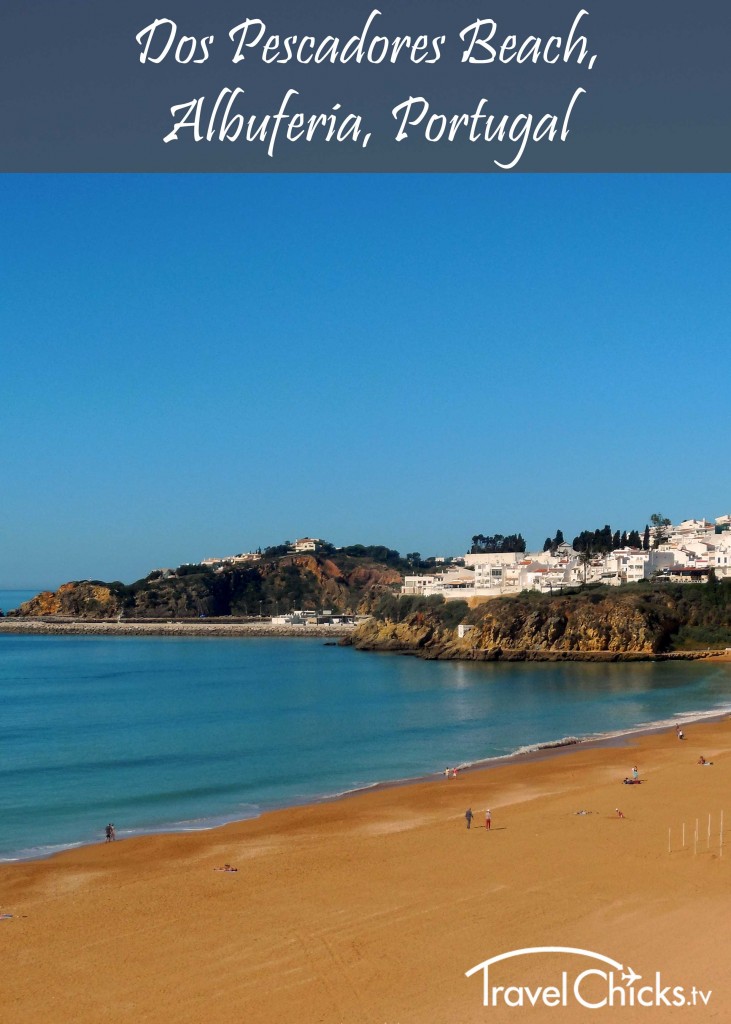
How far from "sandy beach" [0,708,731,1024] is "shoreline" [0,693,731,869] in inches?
17.5

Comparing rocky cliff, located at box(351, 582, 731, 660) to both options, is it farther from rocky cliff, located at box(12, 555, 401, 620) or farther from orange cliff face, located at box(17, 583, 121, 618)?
orange cliff face, located at box(17, 583, 121, 618)

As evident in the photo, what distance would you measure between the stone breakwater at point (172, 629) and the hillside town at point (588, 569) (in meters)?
11.8

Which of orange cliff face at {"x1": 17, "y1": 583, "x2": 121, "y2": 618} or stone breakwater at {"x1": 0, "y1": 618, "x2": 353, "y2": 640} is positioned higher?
orange cliff face at {"x1": 17, "y1": 583, "x2": 121, "y2": 618}

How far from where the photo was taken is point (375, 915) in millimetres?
12273

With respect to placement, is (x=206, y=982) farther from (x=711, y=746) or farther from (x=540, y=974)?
(x=711, y=746)

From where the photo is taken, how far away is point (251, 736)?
31.0 metres

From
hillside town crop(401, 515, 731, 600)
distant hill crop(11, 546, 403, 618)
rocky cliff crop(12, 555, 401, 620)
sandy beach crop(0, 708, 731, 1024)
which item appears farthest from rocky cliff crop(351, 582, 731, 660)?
rocky cliff crop(12, 555, 401, 620)

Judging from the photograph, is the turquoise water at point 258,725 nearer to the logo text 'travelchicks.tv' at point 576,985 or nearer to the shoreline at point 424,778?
the shoreline at point 424,778

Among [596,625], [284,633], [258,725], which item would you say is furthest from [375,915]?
[284,633]

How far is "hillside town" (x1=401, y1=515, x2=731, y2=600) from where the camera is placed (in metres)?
78.9

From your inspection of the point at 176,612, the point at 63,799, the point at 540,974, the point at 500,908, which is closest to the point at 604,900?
the point at 500,908

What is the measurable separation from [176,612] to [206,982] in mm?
117034

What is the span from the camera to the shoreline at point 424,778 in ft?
56.7

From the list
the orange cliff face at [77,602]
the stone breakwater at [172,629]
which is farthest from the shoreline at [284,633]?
the orange cliff face at [77,602]
